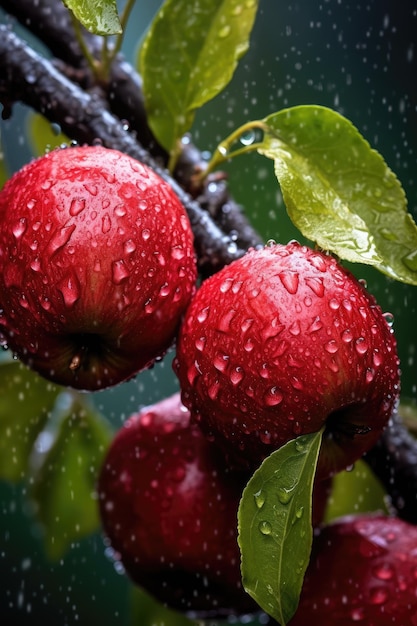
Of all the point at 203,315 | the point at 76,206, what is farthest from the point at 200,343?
the point at 76,206

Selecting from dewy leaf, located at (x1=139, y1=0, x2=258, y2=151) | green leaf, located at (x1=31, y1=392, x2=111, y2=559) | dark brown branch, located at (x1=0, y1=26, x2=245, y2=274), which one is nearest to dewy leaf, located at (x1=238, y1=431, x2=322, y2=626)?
dark brown branch, located at (x1=0, y1=26, x2=245, y2=274)

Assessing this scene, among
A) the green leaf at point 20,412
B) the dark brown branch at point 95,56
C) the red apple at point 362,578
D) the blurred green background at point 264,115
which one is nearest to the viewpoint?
the red apple at point 362,578

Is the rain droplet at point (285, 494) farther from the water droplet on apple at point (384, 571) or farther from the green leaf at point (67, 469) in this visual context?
the green leaf at point (67, 469)

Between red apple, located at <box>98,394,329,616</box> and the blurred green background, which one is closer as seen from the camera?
red apple, located at <box>98,394,329,616</box>

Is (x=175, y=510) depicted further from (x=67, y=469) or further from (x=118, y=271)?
(x=67, y=469)

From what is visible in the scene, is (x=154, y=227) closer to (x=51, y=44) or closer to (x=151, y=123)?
(x=151, y=123)

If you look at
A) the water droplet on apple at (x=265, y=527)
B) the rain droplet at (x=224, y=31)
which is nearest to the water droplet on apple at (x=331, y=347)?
the water droplet on apple at (x=265, y=527)

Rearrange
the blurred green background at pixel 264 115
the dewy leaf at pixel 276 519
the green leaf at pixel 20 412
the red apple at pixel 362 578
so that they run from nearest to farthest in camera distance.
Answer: the dewy leaf at pixel 276 519
the red apple at pixel 362 578
the green leaf at pixel 20 412
the blurred green background at pixel 264 115

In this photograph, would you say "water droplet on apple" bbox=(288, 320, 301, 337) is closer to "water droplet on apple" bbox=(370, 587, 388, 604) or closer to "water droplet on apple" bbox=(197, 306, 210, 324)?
"water droplet on apple" bbox=(197, 306, 210, 324)
